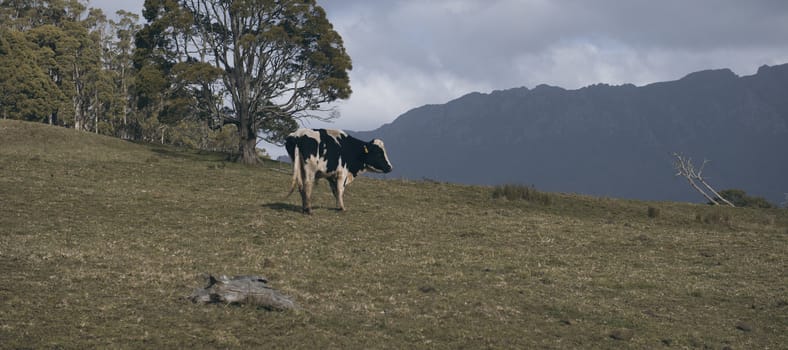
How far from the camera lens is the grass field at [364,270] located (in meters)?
11.6

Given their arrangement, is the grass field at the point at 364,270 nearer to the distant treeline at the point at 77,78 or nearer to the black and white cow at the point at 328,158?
the black and white cow at the point at 328,158

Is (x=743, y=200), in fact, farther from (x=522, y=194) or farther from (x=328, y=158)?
(x=328, y=158)

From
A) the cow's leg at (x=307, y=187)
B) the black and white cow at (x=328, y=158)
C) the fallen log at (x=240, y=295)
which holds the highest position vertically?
the black and white cow at (x=328, y=158)

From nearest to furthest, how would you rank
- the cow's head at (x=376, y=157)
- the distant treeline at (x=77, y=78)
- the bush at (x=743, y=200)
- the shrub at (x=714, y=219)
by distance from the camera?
1. the cow's head at (x=376, y=157)
2. the shrub at (x=714, y=219)
3. the bush at (x=743, y=200)
4. the distant treeline at (x=77, y=78)

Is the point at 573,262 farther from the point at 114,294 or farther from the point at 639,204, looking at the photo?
the point at 639,204

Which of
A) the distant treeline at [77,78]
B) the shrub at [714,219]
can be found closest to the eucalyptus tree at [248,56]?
the distant treeline at [77,78]

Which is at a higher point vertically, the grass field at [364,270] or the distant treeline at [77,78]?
the distant treeline at [77,78]

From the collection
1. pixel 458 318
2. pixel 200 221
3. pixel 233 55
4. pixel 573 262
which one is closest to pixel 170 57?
pixel 233 55

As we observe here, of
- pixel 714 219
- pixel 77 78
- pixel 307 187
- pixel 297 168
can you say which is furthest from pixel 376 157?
pixel 77 78

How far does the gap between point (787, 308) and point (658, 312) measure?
348 cm

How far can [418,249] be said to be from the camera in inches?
802

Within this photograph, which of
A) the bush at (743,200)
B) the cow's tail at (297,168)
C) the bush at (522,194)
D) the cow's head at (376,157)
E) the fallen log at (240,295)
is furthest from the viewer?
the bush at (743,200)

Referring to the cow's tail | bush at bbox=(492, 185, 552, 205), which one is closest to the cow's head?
the cow's tail

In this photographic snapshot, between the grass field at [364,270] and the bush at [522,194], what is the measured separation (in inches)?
104
